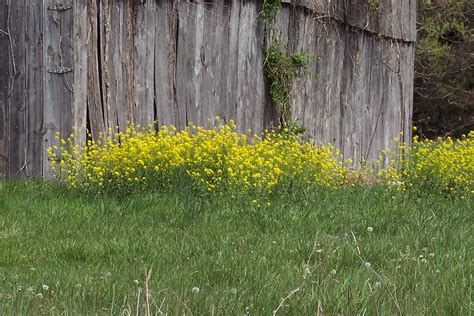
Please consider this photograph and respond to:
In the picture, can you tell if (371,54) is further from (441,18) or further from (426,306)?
(441,18)

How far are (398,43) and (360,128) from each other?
1.75 metres

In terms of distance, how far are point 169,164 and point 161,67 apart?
1.61m

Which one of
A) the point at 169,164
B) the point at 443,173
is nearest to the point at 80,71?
the point at 169,164

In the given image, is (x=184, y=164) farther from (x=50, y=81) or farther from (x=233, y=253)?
(x=233, y=253)

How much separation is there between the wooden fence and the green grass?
110 centimetres

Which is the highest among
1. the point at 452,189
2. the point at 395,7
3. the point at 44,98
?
the point at 395,7

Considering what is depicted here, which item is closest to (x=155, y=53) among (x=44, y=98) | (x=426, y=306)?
(x=44, y=98)

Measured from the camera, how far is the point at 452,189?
10398mm

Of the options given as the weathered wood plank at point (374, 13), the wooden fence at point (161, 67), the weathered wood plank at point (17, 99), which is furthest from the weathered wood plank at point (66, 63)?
the weathered wood plank at point (374, 13)

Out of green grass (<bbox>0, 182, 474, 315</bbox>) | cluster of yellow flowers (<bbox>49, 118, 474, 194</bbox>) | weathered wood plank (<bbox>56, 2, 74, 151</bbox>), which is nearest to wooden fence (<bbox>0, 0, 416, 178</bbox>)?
weathered wood plank (<bbox>56, 2, 74, 151</bbox>)

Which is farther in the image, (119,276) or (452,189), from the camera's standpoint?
(452,189)

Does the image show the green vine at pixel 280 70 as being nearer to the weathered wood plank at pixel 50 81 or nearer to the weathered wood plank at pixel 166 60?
the weathered wood plank at pixel 166 60

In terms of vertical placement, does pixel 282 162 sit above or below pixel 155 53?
below

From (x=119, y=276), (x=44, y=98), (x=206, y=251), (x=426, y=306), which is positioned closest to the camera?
(x=426, y=306)
